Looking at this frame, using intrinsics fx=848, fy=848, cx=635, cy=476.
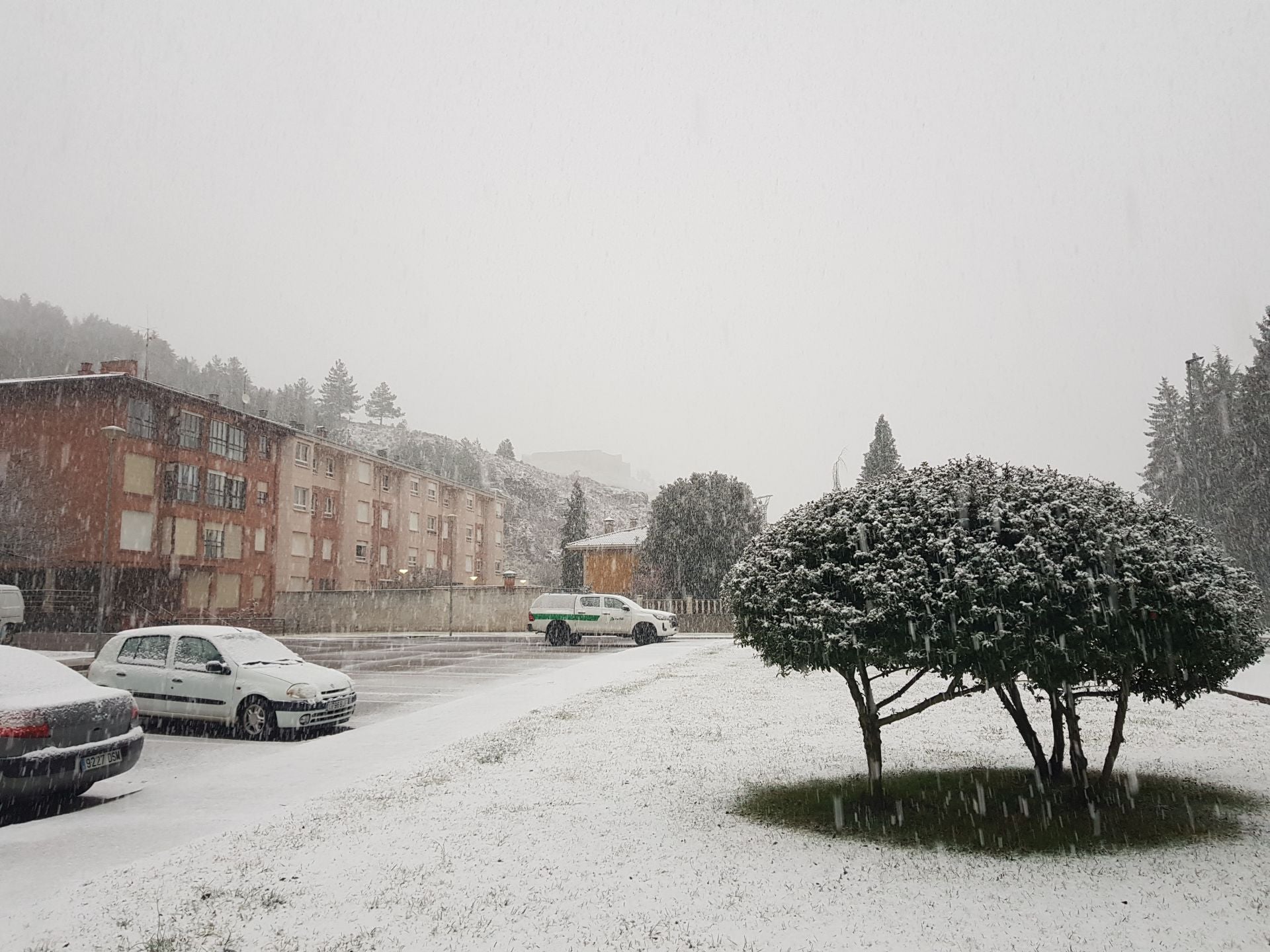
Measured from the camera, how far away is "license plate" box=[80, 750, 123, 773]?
7.16m

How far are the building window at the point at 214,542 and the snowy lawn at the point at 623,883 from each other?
35.9 metres

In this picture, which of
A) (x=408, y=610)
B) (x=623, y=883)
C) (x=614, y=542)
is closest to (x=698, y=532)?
(x=614, y=542)

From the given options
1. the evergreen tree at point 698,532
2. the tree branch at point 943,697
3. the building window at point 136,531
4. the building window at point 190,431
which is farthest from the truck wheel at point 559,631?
the tree branch at point 943,697

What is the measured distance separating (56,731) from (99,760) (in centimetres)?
53

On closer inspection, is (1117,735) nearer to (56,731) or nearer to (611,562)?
(56,731)

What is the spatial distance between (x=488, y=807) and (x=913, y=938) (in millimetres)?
3641

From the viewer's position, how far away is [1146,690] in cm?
670

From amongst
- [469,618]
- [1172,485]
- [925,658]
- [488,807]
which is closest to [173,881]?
[488,807]

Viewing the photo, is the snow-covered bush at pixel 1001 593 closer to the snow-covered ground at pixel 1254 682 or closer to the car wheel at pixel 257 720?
the car wheel at pixel 257 720

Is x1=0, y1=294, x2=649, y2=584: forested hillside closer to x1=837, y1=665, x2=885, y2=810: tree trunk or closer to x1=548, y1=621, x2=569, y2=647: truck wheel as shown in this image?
x1=548, y1=621, x2=569, y2=647: truck wheel

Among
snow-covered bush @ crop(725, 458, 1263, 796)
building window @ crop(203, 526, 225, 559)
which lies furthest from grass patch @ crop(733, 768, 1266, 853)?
building window @ crop(203, 526, 225, 559)

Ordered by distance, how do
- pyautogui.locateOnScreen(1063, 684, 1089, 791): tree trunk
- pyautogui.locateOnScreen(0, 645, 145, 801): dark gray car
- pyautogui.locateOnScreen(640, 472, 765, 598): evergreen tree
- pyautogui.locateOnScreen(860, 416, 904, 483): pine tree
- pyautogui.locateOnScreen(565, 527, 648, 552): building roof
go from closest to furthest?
pyautogui.locateOnScreen(1063, 684, 1089, 791): tree trunk, pyautogui.locateOnScreen(0, 645, 145, 801): dark gray car, pyautogui.locateOnScreen(640, 472, 765, 598): evergreen tree, pyautogui.locateOnScreen(565, 527, 648, 552): building roof, pyautogui.locateOnScreen(860, 416, 904, 483): pine tree

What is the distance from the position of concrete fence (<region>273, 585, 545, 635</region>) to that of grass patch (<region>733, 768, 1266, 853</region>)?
32.8 m

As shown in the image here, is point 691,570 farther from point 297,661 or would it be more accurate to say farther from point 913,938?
point 913,938
